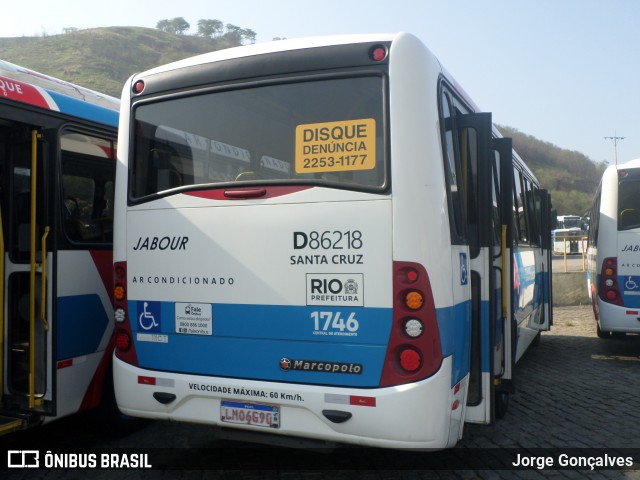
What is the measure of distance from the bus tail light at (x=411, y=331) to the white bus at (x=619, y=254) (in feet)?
20.6

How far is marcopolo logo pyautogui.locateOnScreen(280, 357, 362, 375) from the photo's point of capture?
3.77 metres

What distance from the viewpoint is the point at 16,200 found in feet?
15.8

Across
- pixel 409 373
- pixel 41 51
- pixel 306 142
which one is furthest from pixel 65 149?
pixel 41 51

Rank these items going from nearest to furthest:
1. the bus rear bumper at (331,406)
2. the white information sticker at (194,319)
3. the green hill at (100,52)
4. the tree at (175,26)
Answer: the bus rear bumper at (331,406) < the white information sticker at (194,319) < the green hill at (100,52) < the tree at (175,26)

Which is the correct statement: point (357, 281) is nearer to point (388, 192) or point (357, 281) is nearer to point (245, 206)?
point (388, 192)

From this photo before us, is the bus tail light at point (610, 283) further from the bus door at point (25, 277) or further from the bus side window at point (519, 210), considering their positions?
the bus door at point (25, 277)

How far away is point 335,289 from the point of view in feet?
12.5

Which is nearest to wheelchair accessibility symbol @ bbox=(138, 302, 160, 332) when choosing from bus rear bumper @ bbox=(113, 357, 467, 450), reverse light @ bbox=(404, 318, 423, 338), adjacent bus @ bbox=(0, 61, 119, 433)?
bus rear bumper @ bbox=(113, 357, 467, 450)

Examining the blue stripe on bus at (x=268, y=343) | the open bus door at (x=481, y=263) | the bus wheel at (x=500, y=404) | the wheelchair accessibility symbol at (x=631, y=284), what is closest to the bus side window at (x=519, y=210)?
the wheelchair accessibility symbol at (x=631, y=284)

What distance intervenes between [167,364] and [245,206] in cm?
126

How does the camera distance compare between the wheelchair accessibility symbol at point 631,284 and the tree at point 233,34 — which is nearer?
the wheelchair accessibility symbol at point 631,284

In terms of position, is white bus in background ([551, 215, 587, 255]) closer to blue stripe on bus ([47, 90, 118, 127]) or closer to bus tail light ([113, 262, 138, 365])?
blue stripe on bus ([47, 90, 118, 127])

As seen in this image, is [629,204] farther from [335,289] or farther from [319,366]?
[319,366]

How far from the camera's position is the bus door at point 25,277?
15.0 feet
